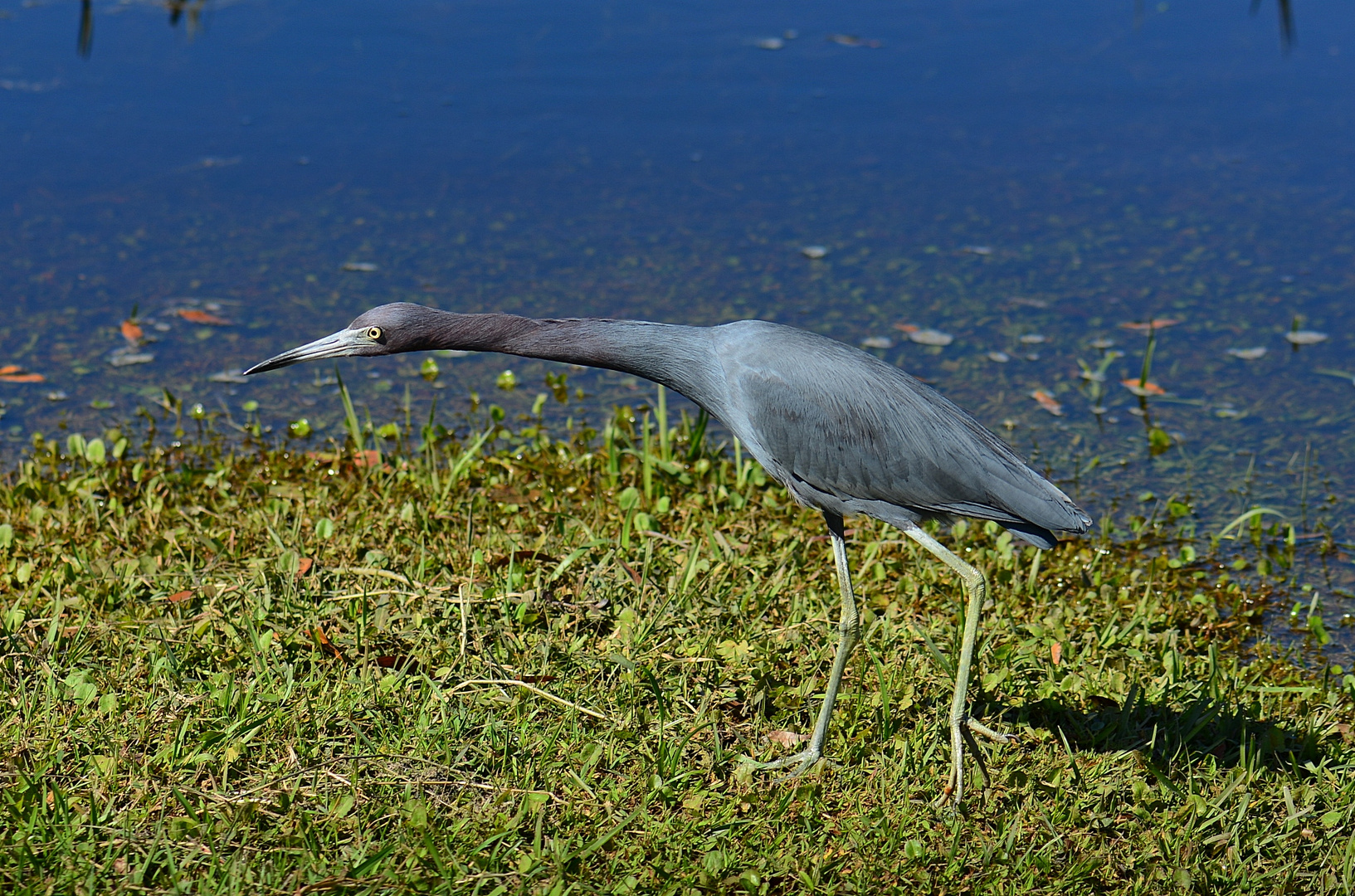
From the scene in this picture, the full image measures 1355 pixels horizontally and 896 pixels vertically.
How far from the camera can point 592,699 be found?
355cm

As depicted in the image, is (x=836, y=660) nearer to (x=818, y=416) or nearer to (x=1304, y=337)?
(x=818, y=416)

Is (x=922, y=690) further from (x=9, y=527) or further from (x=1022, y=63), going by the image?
(x=1022, y=63)

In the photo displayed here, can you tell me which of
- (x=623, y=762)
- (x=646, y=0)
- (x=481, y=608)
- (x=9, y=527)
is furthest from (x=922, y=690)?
(x=646, y=0)

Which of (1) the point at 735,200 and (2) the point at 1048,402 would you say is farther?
(1) the point at 735,200

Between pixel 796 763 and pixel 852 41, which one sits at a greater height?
pixel 852 41

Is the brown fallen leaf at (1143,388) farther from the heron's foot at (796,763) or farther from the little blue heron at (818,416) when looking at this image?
the heron's foot at (796,763)

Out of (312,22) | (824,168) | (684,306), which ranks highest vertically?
(312,22)

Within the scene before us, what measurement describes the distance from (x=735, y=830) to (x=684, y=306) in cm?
Answer: 363

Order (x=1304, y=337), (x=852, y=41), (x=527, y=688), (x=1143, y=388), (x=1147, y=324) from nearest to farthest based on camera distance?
(x=527, y=688)
(x=1143, y=388)
(x=1304, y=337)
(x=1147, y=324)
(x=852, y=41)

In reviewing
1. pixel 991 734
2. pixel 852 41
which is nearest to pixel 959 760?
pixel 991 734

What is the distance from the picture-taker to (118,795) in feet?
10.1

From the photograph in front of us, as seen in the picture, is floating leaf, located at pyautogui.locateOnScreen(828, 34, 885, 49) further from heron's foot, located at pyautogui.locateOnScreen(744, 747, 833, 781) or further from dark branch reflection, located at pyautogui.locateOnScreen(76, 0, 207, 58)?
heron's foot, located at pyautogui.locateOnScreen(744, 747, 833, 781)

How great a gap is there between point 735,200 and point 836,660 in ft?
14.3

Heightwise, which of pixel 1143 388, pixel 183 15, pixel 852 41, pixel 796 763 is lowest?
pixel 796 763
